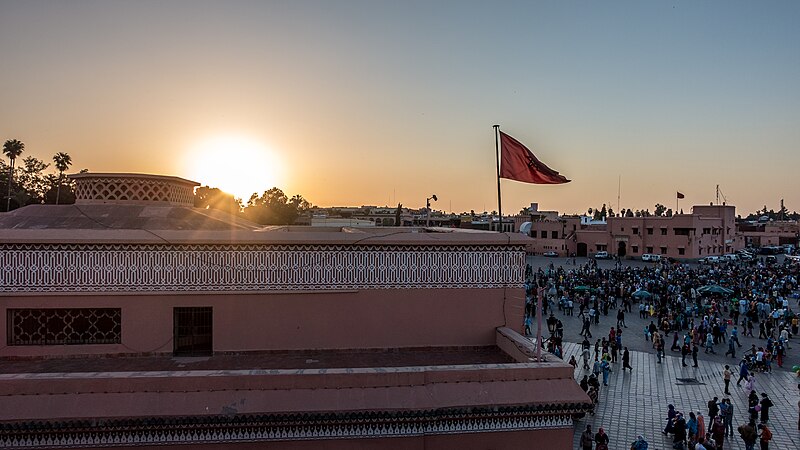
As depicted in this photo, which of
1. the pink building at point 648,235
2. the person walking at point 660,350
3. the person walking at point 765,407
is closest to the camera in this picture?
the person walking at point 765,407

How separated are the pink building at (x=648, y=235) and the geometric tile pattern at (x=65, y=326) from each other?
49.6 metres

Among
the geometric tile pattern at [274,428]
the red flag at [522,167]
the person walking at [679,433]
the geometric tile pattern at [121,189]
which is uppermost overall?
the red flag at [522,167]

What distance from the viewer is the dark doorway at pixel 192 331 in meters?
7.06

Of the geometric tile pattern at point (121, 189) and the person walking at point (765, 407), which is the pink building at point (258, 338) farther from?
the person walking at point (765, 407)

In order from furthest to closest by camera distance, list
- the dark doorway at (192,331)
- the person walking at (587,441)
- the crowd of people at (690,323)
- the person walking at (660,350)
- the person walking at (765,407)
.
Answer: the person walking at (660,350) → the person walking at (765,407) → the crowd of people at (690,323) → the person walking at (587,441) → the dark doorway at (192,331)

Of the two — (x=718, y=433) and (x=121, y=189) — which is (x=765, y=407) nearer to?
(x=718, y=433)

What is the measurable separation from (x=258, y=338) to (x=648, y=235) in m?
54.4

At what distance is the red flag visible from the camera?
8875mm

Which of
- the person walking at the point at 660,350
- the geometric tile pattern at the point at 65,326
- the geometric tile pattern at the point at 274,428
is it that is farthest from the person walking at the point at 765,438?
the geometric tile pattern at the point at 65,326

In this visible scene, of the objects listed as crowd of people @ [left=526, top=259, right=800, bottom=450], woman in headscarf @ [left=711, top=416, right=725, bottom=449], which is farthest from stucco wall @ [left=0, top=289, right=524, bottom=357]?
woman in headscarf @ [left=711, top=416, right=725, bottom=449]

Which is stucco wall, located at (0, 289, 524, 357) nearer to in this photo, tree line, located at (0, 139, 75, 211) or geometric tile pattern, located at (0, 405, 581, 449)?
geometric tile pattern, located at (0, 405, 581, 449)

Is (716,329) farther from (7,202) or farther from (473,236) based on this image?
(7,202)

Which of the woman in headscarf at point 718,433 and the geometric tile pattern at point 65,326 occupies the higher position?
the geometric tile pattern at point 65,326

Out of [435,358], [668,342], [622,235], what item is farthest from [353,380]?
[622,235]
